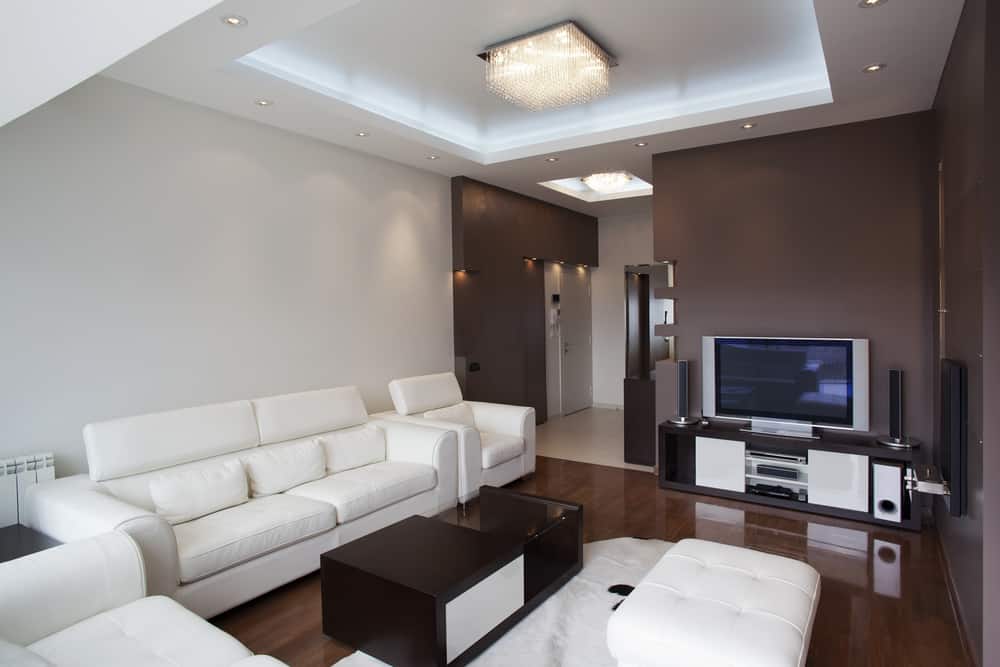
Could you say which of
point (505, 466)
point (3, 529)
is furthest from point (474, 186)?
point (3, 529)

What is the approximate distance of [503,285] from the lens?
20.9ft

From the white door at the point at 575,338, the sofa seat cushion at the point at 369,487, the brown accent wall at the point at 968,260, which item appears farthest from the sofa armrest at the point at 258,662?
the white door at the point at 575,338

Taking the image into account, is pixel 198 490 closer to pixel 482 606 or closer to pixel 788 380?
pixel 482 606

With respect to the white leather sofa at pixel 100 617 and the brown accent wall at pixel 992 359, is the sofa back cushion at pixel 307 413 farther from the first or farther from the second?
the brown accent wall at pixel 992 359

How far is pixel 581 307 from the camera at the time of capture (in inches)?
328

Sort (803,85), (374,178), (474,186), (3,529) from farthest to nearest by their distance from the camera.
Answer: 1. (474,186)
2. (374,178)
3. (803,85)
4. (3,529)

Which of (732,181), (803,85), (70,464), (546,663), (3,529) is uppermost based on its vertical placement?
(803,85)

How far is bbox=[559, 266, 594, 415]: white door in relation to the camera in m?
7.92

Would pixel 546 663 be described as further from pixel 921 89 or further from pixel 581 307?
pixel 581 307

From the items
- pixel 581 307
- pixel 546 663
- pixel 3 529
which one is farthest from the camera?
pixel 581 307

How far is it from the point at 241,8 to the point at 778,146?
3.85m

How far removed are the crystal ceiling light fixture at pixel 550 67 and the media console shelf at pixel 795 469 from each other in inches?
105

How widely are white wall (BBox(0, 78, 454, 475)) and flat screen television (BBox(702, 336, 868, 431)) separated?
273 cm

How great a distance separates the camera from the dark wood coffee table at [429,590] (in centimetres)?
227
